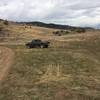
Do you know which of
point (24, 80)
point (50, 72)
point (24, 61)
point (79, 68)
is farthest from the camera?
point (24, 61)

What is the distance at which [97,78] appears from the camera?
3775 cm

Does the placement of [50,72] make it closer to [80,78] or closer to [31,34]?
[80,78]

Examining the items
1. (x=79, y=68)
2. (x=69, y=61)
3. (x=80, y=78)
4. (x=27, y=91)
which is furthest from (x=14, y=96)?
(x=69, y=61)

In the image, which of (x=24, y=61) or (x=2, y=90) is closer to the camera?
(x=2, y=90)

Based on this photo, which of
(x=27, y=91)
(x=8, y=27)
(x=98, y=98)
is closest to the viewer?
(x=98, y=98)

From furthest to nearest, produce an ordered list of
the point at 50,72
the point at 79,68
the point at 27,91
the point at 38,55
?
1. the point at 38,55
2. the point at 79,68
3. the point at 50,72
4. the point at 27,91

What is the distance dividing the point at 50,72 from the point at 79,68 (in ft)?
15.5

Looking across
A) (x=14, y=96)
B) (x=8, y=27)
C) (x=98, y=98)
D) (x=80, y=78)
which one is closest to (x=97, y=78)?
(x=80, y=78)

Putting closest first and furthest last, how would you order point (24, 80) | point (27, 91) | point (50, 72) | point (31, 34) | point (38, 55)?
1. point (27, 91)
2. point (24, 80)
3. point (50, 72)
4. point (38, 55)
5. point (31, 34)

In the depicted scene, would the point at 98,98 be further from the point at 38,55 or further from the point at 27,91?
the point at 38,55

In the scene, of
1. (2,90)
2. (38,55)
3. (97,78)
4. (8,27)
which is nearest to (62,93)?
(2,90)

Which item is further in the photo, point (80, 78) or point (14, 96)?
point (80, 78)

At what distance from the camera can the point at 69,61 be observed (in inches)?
1907

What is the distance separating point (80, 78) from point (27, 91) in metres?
7.78
